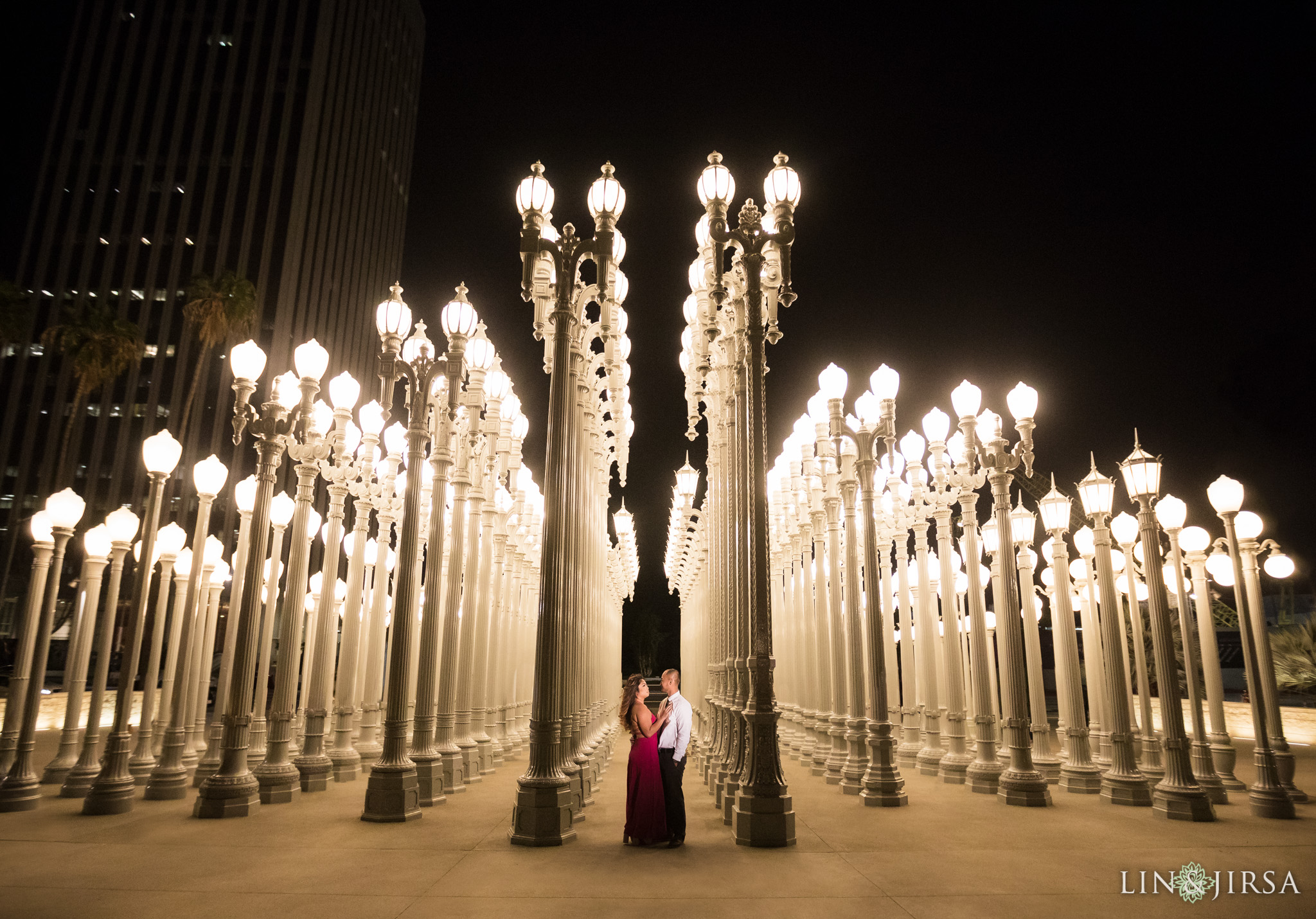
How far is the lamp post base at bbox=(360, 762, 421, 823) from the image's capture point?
9.55 meters

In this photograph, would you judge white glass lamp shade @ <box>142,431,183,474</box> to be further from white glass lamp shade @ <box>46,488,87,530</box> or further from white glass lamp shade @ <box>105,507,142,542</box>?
white glass lamp shade @ <box>105,507,142,542</box>

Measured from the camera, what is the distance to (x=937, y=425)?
14312 millimetres

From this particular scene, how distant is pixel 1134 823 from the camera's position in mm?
9883

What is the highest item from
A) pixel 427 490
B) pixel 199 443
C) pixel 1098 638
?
pixel 199 443

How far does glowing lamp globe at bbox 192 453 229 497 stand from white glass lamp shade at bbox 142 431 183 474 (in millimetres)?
645

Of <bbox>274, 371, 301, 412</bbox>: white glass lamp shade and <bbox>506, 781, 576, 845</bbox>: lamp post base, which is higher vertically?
<bbox>274, 371, 301, 412</bbox>: white glass lamp shade

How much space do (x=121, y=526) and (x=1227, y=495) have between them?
17632mm

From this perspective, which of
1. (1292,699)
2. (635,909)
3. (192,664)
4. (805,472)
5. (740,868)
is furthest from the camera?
(1292,699)

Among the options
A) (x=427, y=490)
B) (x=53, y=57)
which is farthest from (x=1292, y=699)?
(x=53, y=57)

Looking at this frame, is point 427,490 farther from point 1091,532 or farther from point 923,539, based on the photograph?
point 1091,532

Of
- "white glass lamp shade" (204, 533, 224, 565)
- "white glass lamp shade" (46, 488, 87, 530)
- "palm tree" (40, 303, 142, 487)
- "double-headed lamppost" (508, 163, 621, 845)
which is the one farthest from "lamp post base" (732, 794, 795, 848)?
Answer: "palm tree" (40, 303, 142, 487)

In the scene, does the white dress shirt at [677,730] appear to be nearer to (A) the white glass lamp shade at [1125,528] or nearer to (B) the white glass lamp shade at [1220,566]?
(A) the white glass lamp shade at [1125,528]

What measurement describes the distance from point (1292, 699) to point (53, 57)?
92054 mm

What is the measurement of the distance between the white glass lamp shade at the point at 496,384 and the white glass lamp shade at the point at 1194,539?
38.3ft
